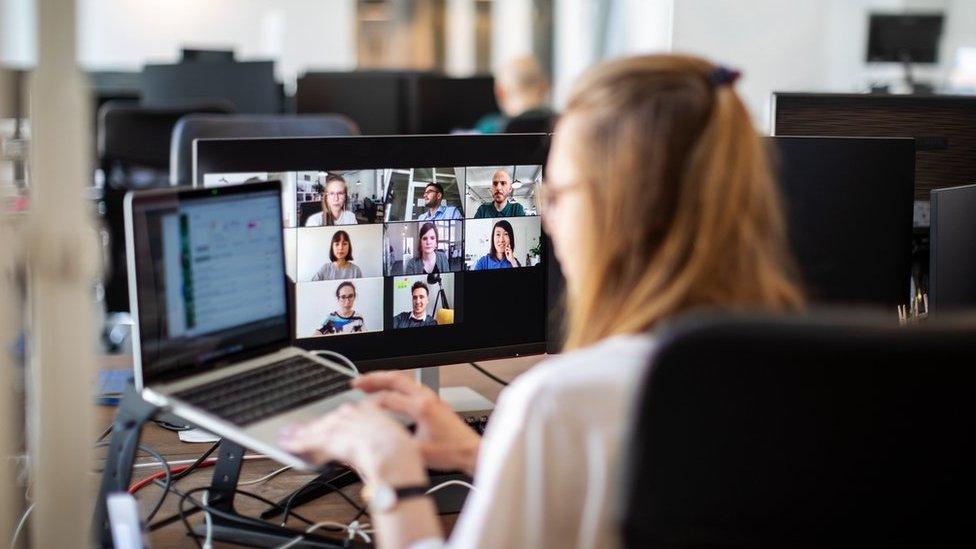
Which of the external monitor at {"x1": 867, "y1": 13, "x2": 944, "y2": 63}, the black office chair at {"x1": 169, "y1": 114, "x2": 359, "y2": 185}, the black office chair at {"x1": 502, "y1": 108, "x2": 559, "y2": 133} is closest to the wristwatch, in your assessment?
the black office chair at {"x1": 169, "y1": 114, "x2": 359, "y2": 185}

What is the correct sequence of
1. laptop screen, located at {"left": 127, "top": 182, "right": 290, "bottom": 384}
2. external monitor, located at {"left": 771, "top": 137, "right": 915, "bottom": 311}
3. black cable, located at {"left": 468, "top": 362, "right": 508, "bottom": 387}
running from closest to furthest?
laptop screen, located at {"left": 127, "top": 182, "right": 290, "bottom": 384}, external monitor, located at {"left": 771, "top": 137, "right": 915, "bottom": 311}, black cable, located at {"left": 468, "top": 362, "right": 508, "bottom": 387}

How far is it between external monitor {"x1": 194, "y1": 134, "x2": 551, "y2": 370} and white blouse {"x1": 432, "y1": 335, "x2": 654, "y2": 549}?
77cm

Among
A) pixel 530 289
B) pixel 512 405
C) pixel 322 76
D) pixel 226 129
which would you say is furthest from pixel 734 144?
pixel 322 76

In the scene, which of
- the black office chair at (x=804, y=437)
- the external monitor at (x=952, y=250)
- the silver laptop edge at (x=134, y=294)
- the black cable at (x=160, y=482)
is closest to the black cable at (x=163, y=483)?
the black cable at (x=160, y=482)

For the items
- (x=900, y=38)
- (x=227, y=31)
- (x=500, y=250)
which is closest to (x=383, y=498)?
(x=500, y=250)

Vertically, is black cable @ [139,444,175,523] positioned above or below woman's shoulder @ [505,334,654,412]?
below

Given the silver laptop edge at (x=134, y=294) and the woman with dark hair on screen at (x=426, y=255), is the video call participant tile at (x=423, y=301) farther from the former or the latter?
the silver laptop edge at (x=134, y=294)

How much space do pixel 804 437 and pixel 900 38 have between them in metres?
6.70

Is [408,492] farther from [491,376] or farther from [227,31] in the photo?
[227,31]

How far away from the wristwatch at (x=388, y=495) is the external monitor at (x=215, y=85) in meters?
4.90

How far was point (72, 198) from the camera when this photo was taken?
84 cm

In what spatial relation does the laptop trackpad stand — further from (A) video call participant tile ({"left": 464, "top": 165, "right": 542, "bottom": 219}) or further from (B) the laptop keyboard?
(A) video call participant tile ({"left": 464, "top": 165, "right": 542, "bottom": 219})

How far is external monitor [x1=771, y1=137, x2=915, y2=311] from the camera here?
1.78m

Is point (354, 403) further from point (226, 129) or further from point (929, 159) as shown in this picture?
point (226, 129)
